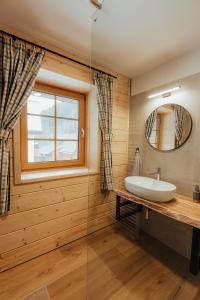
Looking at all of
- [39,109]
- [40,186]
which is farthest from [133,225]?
[39,109]

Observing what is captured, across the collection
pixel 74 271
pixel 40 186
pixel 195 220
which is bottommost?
pixel 74 271

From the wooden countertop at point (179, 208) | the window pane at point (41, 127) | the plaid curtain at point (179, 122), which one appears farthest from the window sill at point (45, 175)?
the plaid curtain at point (179, 122)

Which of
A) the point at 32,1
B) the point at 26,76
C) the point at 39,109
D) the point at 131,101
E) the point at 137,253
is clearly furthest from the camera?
the point at 131,101

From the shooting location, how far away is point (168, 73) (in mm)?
1571

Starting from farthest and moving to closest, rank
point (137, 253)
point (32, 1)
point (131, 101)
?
point (131, 101) → point (137, 253) → point (32, 1)

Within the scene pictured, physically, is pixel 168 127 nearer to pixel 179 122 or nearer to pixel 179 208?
pixel 179 122

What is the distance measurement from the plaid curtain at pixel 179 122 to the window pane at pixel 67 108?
49.0 inches

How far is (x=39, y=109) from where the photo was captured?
173 centimetres

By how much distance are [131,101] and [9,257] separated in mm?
2118

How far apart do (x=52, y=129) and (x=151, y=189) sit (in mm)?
1352

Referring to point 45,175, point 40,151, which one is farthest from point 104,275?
point 40,151

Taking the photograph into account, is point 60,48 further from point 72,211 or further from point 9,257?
point 9,257

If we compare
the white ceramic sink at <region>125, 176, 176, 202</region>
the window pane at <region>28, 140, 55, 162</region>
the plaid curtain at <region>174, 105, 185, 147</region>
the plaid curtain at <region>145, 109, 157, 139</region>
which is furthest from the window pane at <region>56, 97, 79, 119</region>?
the plaid curtain at <region>174, 105, 185, 147</region>

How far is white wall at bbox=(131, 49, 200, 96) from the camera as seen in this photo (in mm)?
1390
